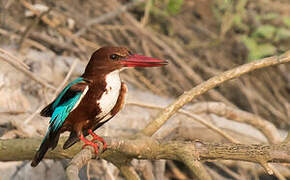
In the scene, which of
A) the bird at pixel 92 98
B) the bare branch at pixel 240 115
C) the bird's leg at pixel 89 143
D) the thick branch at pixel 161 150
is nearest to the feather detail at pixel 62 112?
the bird at pixel 92 98

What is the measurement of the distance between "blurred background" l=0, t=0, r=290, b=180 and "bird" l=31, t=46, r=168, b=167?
0.93 metres

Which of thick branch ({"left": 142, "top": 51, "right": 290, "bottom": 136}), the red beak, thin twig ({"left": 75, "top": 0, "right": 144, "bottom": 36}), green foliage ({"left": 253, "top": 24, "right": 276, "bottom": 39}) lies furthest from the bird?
green foliage ({"left": 253, "top": 24, "right": 276, "bottom": 39})

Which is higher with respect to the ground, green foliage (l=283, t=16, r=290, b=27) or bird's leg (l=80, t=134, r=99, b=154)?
green foliage (l=283, t=16, r=290, b=27)

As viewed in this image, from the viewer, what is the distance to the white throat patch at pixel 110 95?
79.4 inches

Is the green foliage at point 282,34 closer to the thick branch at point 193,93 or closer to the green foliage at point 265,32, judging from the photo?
the green foliage at point 265,32

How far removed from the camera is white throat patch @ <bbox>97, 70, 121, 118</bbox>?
2.02 metres

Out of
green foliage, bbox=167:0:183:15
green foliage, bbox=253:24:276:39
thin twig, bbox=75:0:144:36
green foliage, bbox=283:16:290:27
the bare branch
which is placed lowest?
the bare branch

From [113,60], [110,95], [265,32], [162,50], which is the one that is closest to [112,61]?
[113,60]

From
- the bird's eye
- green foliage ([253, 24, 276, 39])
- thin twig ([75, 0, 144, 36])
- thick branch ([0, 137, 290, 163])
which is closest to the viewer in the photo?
thick branch ([0, 137, 290, 163])

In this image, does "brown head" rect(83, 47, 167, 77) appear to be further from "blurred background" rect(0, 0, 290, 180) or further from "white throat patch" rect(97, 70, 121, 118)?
"blurred background" rect(0, 0, 290, 180)

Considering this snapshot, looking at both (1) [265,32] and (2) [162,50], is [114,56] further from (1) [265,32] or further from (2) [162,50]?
(1) [265,32]

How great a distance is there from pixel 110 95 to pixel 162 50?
2.60 meters

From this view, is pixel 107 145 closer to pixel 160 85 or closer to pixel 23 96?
pixel 23 96

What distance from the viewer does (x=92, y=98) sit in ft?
6.63
